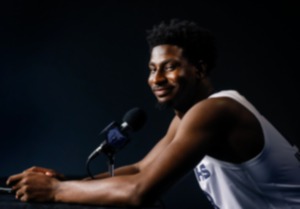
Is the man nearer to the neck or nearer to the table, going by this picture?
the table

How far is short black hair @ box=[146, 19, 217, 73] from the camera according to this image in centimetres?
189

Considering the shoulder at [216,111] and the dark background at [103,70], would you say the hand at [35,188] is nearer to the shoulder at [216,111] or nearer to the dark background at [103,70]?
the shoulder at [216,111]

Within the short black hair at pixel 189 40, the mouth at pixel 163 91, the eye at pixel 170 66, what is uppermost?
the short black hair at pixel 189 40

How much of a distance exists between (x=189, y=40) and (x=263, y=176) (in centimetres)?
75

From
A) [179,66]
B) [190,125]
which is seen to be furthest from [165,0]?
[190,125]

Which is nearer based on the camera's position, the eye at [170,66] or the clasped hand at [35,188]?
the clasped hand at [35,188]

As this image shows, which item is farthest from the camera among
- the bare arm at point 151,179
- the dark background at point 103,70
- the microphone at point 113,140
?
the dark background at point 103,70

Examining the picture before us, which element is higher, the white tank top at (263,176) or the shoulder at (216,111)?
the shoulder at (216,111)

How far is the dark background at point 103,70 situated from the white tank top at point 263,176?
1.81m

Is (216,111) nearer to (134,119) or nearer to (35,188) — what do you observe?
(134,119)

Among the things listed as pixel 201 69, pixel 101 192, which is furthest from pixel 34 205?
pixel 201 69

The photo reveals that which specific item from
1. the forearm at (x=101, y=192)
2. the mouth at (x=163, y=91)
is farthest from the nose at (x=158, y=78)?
the forearm at (x=101, y=192)

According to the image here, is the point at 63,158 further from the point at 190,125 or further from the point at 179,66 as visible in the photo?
the point at 190,125

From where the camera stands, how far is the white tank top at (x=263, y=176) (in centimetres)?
149
